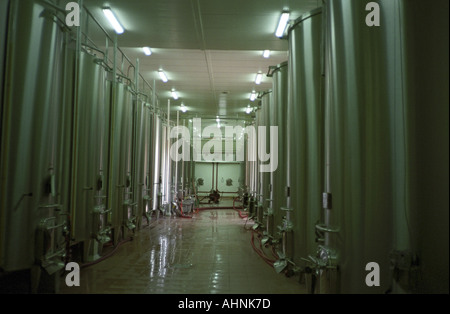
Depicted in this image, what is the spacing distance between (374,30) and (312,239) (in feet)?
8.41

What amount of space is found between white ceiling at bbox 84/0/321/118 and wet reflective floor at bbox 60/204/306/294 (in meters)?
4.61

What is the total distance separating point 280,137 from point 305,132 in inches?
56.2

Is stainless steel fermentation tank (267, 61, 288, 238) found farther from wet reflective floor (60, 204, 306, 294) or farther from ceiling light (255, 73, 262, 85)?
ceiling light (255, 73, 262, 85)

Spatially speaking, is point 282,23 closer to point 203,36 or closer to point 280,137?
point 203,36

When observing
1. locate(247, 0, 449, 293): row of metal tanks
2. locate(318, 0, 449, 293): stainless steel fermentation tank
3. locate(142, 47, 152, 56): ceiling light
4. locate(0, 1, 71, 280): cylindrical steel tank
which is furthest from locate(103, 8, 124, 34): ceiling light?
locate(318, 0, 449, 293): stainless steel fermentation tank

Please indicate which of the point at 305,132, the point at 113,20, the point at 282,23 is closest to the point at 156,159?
the point at 113,20

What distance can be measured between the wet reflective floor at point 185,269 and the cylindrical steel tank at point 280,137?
3.35ft

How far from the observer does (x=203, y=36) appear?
21.5ft

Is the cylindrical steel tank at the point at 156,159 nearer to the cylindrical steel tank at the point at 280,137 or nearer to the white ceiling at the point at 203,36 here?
the white ceiling at the point at 203,36

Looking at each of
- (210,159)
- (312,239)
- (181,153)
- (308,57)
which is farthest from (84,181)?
(210,159)

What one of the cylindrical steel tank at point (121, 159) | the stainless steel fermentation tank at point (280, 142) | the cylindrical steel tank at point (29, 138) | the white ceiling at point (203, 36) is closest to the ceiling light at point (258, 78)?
the white ceiling at point (203, 36)

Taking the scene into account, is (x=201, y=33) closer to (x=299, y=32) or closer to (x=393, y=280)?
(x=299, y=32)

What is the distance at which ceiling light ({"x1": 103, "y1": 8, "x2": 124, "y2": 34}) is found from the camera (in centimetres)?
556

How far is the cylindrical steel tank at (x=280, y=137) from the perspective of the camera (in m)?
5.38
